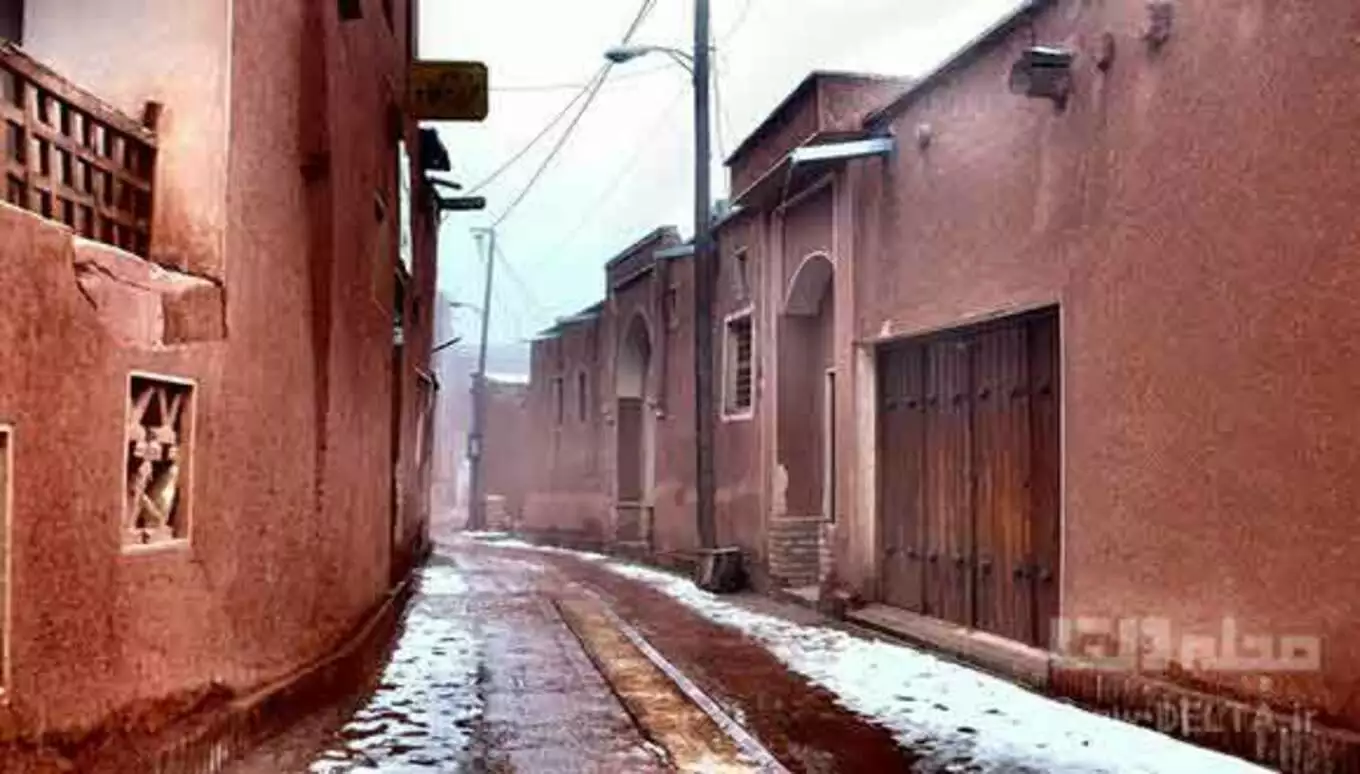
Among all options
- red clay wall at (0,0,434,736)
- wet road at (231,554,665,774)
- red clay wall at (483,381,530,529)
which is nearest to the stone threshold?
wet road at (231,554,665,774)

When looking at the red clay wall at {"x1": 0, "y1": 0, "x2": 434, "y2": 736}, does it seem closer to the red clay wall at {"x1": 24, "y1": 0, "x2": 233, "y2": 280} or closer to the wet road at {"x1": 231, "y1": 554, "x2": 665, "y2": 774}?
Result: the red clay wall at {"x1": 24, "y1": 0, "x2": 233, "y2": 280}

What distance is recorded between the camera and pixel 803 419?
15.6 meters

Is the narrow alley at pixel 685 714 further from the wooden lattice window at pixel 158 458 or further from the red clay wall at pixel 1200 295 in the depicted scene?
the wooden lattice window at pixel 158 458

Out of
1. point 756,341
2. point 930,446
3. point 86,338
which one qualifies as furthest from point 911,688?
point 756,341

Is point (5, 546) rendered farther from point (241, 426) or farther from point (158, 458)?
point (241, 426)

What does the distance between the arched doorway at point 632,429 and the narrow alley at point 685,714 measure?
12519 millimetres

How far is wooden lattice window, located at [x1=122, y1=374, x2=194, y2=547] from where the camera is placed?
5504 mm

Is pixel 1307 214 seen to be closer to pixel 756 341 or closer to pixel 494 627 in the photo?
A: pixel 494 627

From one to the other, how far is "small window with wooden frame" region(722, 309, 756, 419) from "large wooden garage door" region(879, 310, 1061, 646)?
5266mm

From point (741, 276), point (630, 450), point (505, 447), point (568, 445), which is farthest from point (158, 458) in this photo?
point (505, 447)

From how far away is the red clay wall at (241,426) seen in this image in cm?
466

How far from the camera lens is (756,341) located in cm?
1642

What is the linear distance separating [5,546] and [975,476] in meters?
7.45

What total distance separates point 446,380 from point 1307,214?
51185mm
